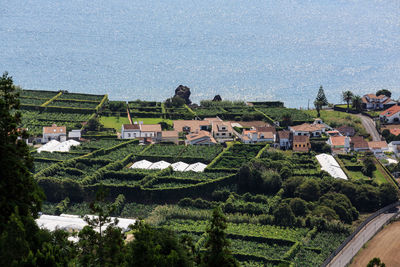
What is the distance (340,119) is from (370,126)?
4503 mm

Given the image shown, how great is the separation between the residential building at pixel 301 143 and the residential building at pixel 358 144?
5022 mm

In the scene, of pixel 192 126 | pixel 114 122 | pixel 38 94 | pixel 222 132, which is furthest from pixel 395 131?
pixel 38 94

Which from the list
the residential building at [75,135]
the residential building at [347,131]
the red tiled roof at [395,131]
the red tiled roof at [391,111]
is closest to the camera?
the red tiled roof at [395,131]

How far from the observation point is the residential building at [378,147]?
2501 inches

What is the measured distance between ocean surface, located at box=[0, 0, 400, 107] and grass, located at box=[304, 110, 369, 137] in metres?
20.9

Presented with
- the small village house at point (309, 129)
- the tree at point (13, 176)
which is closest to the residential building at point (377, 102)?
→ the small village house at point (309, 129)

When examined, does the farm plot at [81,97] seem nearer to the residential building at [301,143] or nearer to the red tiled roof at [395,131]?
the residential building at [301,143]

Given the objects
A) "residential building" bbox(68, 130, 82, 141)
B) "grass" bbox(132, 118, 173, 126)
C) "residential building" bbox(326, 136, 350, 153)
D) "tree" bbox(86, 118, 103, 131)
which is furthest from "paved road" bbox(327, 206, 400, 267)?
"tree" bbox(86, 118, 103, 131)

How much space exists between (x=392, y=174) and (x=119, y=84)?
73.5 meters

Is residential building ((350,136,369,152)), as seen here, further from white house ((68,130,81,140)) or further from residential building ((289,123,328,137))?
white house ((68,130,81,140))

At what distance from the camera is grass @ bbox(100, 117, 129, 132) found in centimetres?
7562

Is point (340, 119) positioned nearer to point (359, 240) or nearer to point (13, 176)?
point (359, 240)

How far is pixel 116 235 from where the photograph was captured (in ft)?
79.4

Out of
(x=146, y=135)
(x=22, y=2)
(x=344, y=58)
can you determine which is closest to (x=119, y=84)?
(x=146, y=135)
